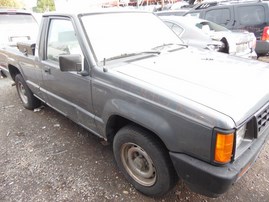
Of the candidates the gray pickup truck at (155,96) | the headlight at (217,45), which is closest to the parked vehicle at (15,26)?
the gray pickup truck at (155,96)

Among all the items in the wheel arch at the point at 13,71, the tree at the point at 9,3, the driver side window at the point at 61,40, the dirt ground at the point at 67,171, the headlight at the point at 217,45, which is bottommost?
the dirt ground at the point at 67,171

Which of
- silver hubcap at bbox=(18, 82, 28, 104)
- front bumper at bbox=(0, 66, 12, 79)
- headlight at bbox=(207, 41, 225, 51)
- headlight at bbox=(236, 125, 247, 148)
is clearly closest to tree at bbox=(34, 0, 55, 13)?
front bumper at bbox=(0, 66, 12, 79)

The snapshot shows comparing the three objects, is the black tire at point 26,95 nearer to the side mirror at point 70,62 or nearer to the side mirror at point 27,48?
the side mirror at point 27,48

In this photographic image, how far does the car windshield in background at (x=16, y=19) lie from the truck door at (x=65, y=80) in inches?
138

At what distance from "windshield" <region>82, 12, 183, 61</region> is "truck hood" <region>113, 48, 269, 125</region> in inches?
10.5

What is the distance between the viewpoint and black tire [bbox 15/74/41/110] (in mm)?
4379

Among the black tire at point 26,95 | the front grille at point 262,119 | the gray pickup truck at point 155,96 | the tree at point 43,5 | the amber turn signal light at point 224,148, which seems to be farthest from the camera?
the tree at point 43,5

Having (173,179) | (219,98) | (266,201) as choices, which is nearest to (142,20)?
(219,98)

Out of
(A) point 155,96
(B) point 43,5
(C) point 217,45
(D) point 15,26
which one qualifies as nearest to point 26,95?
(D) point 15,26

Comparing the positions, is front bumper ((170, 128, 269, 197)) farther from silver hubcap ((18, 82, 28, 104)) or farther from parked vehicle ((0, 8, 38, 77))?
parked vehicle ((0, 8, 38, 77))

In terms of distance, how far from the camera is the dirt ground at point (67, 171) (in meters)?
2.46

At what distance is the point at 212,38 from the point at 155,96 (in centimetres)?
401

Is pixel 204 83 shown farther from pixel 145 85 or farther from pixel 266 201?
pixel 266 201

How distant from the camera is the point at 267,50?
6.45 m
